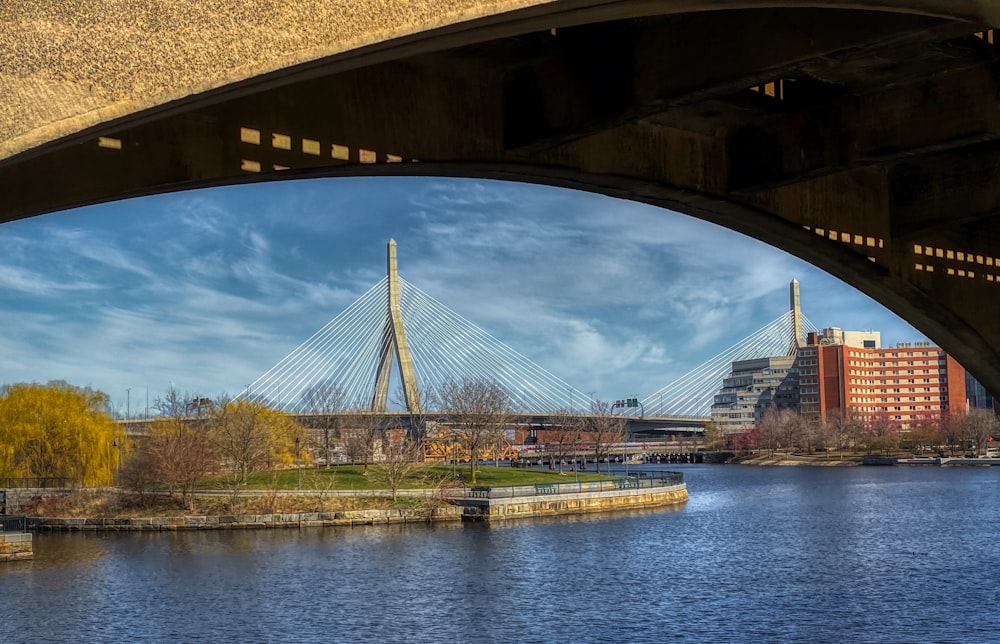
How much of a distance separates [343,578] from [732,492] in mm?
48273

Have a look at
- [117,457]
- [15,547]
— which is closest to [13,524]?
[15,547]

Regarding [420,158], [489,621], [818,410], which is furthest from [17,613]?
[818,410]

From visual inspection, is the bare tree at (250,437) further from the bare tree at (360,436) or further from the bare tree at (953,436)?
the bare tree at (953,436)

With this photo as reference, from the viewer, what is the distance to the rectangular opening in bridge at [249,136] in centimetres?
820

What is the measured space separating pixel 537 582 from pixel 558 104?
28.3 m

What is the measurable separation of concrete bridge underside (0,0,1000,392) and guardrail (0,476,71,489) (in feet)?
173

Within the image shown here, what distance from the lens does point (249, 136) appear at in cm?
822

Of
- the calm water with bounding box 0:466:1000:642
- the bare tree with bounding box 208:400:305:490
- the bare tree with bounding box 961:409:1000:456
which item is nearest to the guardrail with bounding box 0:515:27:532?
the calm water with bounding box 0:466:1000:642

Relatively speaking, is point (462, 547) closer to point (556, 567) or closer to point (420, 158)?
point (556, 567)

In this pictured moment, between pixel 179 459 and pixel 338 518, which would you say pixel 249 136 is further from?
pixel 179 459

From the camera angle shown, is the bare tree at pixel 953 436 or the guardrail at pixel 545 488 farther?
the bare tree at pixel 953 436

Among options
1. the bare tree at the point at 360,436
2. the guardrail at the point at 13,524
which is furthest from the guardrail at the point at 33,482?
the bare tree at the point at 360,436

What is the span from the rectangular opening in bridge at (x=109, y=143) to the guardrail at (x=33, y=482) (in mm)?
55520

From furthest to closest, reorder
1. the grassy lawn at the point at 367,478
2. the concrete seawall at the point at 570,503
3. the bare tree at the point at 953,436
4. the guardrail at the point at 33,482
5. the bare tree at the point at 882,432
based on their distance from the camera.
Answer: the bare tree at the point at 882,432
the bare tree at the point at 953,436
the grassy lawn at the point at 367,478
the guardrail at the point at 33,482
the concrete seawall at the point at 570,503
